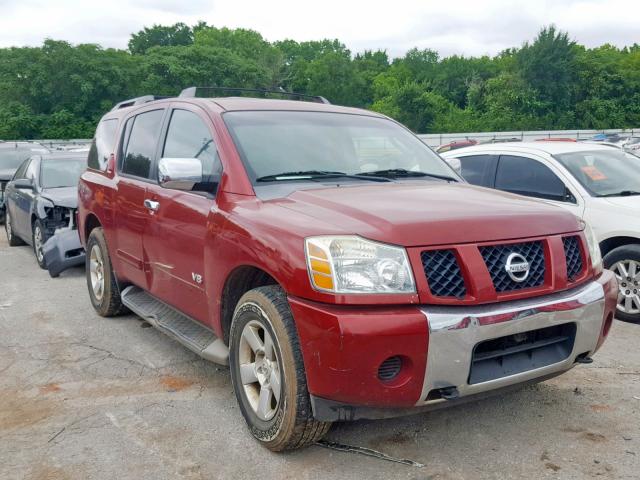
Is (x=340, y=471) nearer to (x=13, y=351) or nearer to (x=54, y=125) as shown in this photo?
(x=13, y=351)

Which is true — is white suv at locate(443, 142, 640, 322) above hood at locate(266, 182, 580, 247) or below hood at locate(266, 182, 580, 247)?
below

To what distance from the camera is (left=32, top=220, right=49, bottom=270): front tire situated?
27.6 feet

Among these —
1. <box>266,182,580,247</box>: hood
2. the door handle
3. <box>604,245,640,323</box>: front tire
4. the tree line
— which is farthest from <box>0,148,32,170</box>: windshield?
the tree line

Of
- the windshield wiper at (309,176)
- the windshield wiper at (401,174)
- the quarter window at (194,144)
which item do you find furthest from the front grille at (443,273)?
the quarter window at (194,144)

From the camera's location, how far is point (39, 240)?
28.3 feet

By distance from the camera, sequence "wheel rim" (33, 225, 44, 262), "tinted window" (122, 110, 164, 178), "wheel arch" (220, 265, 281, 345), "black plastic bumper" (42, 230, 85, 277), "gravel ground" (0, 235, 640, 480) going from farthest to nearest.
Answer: "wheel rim" (33, 225, 44, 262) < "black plastic bumper" (42, 230, 85, 277) < "tinted window" (122, 110, 164, 178) < "wheel arch" (220, 265, 281, 345) < "gravel ground" (0, 235, 640, 480)

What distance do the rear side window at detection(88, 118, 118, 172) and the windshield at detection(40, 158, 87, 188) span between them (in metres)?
2.94

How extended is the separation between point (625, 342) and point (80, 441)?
4064mm

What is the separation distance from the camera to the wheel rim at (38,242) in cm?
858

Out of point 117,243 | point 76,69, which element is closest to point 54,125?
point 76,69

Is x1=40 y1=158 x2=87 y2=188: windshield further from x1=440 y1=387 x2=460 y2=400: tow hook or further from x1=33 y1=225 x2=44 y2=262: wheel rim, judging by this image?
x1=440 y1=387 x2=460 y2=400: tow hook

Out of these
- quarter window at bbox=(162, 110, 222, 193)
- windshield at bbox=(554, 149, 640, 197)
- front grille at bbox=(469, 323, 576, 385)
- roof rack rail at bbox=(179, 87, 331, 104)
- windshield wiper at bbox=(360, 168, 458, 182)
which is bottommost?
front grille at bbox=(469, 323, 576, 385)

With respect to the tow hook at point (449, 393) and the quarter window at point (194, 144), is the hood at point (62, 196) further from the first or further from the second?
the tow hook at point (449, 393)

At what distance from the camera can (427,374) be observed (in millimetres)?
2793
